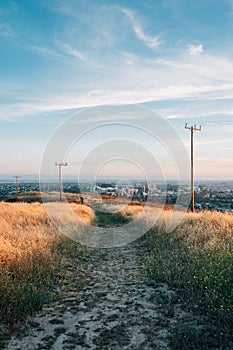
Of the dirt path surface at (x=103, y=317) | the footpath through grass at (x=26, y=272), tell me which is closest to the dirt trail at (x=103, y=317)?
the dirt path surface at (x=103, y=317)

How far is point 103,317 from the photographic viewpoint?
516 centimetres

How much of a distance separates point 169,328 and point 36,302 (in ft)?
8.02

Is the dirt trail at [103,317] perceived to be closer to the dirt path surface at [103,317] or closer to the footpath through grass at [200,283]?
the dirt path surface at [103,317]

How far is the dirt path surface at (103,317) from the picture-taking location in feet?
14.1

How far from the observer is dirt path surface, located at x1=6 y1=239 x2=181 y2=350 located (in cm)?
431

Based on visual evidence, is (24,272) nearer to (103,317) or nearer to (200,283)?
(103,317)

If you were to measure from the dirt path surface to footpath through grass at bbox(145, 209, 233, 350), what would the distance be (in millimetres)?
281

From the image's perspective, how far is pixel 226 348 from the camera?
4.00m

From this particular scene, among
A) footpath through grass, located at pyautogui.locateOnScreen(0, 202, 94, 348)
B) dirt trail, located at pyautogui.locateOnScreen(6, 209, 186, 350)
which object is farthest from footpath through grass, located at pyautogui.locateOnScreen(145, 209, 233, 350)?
footpath through grass, located at pyautogui.locateOnScreen(0, 202, 94, 348)

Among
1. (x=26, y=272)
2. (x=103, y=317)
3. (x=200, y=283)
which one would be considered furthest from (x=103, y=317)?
(x=26, y=272)

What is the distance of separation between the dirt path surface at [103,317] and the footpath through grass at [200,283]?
28 centimetres

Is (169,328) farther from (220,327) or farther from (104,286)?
(104,286)

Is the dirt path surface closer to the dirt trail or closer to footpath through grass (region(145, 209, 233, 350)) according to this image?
the dirt trail

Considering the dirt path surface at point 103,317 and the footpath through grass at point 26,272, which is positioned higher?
the footpath through grass at point 26,272
